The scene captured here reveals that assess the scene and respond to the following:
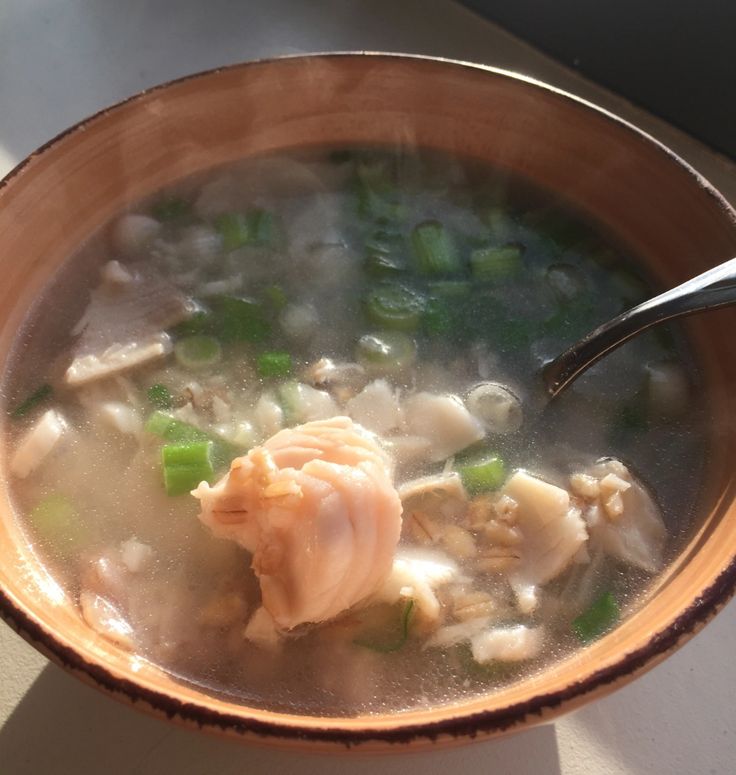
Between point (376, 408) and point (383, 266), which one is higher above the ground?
point (383, 266)

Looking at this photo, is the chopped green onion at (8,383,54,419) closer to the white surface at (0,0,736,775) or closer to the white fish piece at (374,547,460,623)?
the white surface at (0,0,736,775)

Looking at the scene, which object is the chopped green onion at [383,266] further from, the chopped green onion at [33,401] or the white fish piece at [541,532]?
the chopped green onion at [33,401]

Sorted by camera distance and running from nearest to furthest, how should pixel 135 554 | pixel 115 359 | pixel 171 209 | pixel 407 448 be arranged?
pixel 135 554
pixel 407 448
pixel 115 359
pixel 171 209

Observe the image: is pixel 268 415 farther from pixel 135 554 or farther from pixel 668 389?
pixel 668 389

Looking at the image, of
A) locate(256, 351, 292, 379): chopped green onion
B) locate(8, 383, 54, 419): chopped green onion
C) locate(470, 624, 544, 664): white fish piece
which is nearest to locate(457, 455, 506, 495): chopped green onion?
locate(470, 624, 544, 664): white fish piece

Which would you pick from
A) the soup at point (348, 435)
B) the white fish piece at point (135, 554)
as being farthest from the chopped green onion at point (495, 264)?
the white fish piece at point (135, 554)

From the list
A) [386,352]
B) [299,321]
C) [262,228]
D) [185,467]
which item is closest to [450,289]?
[386,352]

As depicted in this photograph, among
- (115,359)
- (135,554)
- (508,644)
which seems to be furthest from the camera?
(115,359)

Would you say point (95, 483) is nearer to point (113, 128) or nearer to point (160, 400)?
point (160, 400)
